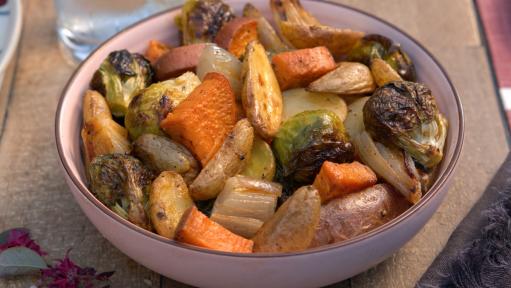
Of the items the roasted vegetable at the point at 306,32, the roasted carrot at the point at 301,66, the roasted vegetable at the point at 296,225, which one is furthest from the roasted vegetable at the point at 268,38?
the roasted vegetable at the point at 296,225

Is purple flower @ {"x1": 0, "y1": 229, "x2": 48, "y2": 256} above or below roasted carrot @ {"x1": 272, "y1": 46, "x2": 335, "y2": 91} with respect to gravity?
below

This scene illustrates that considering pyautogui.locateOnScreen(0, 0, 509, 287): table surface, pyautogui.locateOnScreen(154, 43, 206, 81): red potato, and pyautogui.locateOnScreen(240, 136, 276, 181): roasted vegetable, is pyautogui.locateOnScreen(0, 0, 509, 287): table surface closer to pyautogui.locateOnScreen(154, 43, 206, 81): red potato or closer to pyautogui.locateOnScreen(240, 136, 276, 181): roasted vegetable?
pyautogui.locateOnScreen(240, 136, 276, 181): roasted vegetable

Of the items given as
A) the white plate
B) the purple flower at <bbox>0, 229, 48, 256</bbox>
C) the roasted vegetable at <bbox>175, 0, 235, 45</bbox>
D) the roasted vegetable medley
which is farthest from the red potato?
the white plate

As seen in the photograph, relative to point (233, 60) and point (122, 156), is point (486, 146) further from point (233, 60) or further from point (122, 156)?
point (122, 156)

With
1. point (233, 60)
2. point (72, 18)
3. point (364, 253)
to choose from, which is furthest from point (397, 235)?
point (72, 18)

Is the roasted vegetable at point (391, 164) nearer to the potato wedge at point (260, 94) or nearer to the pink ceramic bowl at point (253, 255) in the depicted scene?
the pink ceramic bowl at point (253, 255)

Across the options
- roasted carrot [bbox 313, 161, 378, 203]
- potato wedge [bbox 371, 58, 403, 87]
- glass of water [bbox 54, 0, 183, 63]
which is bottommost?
glass of water [bbox 54, 0, 183, 63]
